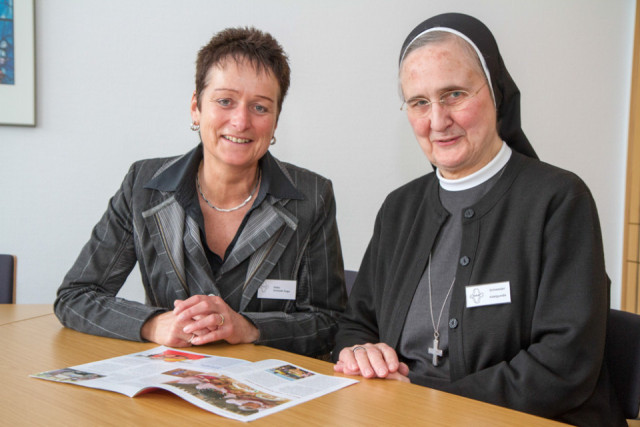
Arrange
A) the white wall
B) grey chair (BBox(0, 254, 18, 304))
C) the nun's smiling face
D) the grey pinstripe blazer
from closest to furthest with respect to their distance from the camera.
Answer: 1. the nun's smiling face
2. the grey pinstripe blazer
3. grey chair (BBox(0, 254, 18, 304))
4. the white wall

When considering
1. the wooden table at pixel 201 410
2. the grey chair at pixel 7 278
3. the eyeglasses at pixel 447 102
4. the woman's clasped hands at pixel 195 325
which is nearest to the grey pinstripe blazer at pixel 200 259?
the woman's clasped hands at pixel 195 325

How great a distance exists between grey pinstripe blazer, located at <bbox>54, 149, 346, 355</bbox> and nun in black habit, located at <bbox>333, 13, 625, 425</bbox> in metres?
0.24

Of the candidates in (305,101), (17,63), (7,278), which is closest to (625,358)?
(7,278)

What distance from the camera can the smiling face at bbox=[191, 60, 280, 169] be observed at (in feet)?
7.23

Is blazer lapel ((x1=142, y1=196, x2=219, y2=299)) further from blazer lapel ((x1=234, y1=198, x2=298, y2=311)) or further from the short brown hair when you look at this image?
the short brown hair

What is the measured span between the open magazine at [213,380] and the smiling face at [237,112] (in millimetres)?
846

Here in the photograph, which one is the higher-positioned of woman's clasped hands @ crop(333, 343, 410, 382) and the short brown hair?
the short brown hair


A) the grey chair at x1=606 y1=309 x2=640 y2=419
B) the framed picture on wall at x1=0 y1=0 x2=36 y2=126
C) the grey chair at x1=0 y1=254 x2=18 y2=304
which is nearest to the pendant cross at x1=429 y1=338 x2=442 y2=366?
the grey chair at x1=606 y1=309 x2=640 y2=419

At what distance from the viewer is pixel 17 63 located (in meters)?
3.54

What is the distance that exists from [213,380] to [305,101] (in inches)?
115

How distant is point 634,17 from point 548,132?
46.3 inches

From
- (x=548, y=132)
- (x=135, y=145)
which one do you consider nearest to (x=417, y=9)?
(x=548, y=132)

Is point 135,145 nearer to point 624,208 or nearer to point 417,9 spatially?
point 417,9

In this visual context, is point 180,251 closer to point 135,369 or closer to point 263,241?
point 263,241
